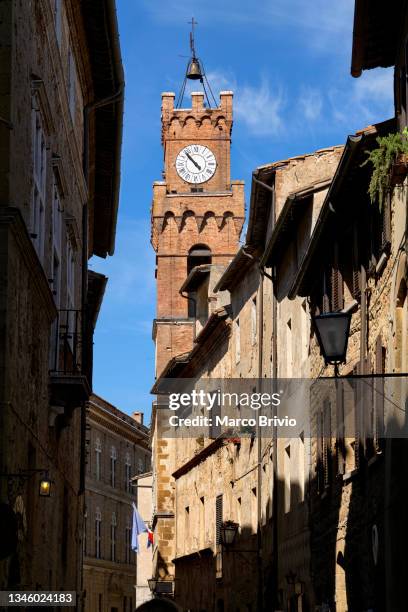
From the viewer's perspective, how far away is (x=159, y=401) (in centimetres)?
5284

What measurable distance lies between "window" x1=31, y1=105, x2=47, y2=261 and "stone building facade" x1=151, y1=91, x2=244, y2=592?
48.7 meters

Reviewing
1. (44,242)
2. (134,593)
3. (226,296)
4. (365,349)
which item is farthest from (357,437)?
(134,593)

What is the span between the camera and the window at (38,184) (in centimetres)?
1520

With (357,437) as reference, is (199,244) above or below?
above

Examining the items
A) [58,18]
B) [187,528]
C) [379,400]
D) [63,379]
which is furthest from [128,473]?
[379,400]

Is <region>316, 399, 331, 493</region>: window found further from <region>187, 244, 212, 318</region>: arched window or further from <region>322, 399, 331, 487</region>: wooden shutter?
<region>187, 244, 212, 318</region>: arched window

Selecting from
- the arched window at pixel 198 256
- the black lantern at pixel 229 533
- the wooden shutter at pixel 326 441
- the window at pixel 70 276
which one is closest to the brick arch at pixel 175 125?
the arched window at pixel 198 256

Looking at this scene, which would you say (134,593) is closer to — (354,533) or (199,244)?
(199,244)

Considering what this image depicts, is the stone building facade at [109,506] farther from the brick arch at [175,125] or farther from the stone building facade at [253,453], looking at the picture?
the brick arch at [175,125]

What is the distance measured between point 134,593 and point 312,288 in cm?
4686

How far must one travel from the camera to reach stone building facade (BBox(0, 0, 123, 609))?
41.1ft

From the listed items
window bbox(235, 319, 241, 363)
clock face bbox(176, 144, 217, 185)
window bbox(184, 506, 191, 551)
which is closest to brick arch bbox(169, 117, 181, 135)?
clock face bbox(176, 144, 217, 185)

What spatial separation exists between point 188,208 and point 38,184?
53760 millimetres

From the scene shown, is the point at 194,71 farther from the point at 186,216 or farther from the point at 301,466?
the point at 301,466
